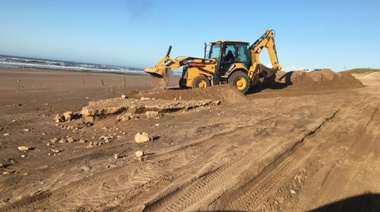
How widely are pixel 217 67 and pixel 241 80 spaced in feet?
4.63

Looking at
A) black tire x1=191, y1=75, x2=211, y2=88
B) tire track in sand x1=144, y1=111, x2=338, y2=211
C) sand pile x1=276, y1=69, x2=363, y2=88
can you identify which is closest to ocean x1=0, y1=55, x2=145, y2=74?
black tire x1=191, y1=75, x2=211, y2=88

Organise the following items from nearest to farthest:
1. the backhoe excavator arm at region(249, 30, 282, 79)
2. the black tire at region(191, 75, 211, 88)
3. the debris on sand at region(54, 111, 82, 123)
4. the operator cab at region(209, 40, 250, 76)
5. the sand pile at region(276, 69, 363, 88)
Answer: the debris on sand at region(54, 111, 82, 123)
the black tire at region(191, 75, 211, 88)
the operator cab at region(209, 40, 250, 76)
the backhoe excavator arm at region(249, 30, 282, 79)
the sand pile at region(276, 69, 363, 88)

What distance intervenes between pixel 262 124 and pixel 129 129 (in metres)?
3.58

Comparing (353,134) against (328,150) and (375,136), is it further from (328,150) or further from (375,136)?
(328,150)

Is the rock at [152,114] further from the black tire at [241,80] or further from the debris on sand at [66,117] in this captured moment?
the black tire at [241,80]

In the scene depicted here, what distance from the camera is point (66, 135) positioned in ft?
26.6

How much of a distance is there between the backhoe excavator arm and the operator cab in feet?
2.54

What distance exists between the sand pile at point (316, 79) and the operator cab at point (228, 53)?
536cm

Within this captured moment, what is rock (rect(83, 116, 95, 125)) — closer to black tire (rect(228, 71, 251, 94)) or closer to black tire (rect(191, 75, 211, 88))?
black tire (rect(191, 75, 211, 88))

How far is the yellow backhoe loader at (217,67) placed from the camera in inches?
628

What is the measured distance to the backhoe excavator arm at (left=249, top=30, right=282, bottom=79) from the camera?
1744cm

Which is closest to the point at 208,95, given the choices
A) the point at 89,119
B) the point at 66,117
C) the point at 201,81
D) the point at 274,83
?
the point at 201,81

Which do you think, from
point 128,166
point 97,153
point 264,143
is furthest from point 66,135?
point 264,143

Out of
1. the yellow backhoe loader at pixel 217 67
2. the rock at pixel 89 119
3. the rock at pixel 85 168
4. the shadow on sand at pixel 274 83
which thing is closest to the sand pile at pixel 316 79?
the shadow on sand at pixel 274 83
